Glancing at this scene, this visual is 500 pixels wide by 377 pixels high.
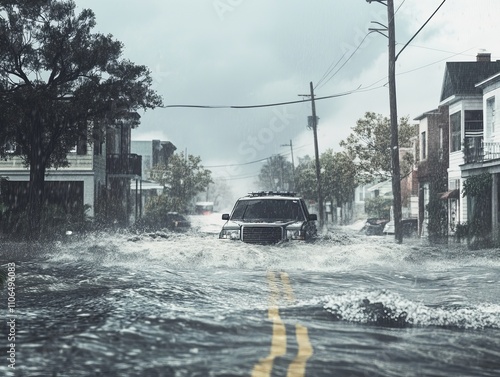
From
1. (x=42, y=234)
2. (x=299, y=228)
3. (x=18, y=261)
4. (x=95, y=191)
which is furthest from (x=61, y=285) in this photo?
(x=95, y=191)

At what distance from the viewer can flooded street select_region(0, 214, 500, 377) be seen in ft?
21.4

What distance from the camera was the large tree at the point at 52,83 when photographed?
93.4 ft

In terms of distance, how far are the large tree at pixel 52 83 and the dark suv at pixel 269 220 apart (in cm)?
1100

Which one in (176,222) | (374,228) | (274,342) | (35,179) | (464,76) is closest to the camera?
(274,342)

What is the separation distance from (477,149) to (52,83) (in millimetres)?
16682

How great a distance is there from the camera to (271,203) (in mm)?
20016

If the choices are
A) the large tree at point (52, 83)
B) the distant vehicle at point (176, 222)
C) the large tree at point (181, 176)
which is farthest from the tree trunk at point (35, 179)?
the large tree at point (181, 176)

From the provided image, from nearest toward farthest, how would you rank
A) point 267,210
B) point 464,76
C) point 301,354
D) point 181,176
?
point 301,354
point 267,210
point 464,76
point 181,176

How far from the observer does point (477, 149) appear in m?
32.3

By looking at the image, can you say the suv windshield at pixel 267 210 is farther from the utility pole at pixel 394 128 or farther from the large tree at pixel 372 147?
the large tree at pixel 372 147

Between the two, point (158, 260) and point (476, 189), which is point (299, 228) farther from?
point (476, 189)

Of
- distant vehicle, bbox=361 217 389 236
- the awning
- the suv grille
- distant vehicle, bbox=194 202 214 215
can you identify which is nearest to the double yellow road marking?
the suv grille

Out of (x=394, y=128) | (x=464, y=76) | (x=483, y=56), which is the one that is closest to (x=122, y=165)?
(x=464, y=76)

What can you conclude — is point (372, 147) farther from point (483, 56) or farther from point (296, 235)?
point (296, 235)
